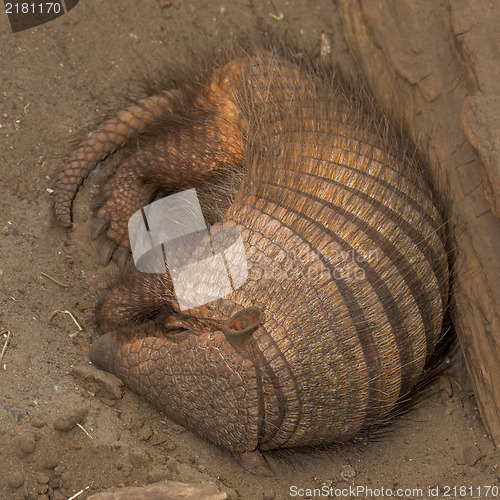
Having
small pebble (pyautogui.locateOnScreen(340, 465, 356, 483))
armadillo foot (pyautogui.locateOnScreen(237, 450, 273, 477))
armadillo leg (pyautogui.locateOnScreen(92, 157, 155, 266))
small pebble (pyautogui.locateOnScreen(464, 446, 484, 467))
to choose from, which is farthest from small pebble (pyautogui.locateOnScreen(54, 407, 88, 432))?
small pebble (pyautogui.locateOnScreen(464, 446, 484, 467))

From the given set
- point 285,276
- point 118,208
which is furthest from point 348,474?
point 118,208

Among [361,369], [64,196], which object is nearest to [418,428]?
[361,369]

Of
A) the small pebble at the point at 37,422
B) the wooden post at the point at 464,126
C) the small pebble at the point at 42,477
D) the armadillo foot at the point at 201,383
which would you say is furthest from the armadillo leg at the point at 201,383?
the wooden post at the point at 464,126

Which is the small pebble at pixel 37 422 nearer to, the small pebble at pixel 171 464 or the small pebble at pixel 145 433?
the small pebble at pixel 145 433

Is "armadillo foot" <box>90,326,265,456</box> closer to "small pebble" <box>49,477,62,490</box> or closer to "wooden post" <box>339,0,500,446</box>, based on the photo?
"small pebble" <box>49,477,62,490</box>

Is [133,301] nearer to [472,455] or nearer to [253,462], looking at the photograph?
[253,462]

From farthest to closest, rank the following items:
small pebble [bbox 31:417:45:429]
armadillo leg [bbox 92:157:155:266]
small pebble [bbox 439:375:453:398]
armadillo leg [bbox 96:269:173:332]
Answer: armadillo leg [bbox 92:157:155:266]
small pebble [bbox 439:375:453:398]
armadillo leg [bbox 96:269:173:332]
small pebble [bbox 31:417:45:429]

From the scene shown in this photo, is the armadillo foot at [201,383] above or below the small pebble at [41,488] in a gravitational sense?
above

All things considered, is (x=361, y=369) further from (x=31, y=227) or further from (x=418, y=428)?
(x=31, y=227)
